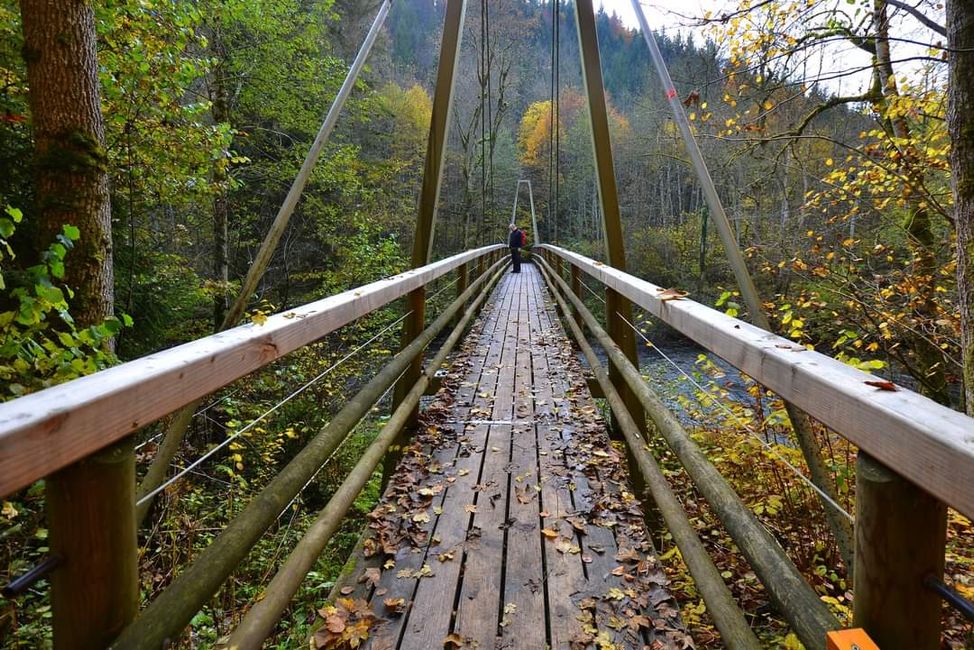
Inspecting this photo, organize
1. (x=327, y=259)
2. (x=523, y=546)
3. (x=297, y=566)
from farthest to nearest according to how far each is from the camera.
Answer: (x=327, y=259), (x=523, y=546), (x=297, y=566)

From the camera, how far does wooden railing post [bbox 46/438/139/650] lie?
71 centimetres

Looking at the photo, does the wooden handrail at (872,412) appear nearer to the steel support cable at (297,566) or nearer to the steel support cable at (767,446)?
the steel support cable at (767,446)

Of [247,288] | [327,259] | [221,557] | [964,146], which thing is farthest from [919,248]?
[327,259]

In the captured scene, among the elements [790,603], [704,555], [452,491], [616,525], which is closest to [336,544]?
[452,491]

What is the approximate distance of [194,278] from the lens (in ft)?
25.6

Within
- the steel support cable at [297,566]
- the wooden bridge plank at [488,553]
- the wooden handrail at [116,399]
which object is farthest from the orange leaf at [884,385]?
the wooden bridge plank at [488,553]

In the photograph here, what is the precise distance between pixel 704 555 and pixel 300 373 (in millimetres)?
7221

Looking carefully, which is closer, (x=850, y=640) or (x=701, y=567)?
(x=850, y=640)

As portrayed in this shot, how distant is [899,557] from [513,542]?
1.61 metres

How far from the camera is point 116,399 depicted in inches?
28.9

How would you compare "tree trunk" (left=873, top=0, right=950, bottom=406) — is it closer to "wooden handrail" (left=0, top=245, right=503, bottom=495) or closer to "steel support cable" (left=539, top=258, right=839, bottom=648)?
"steel support cable" (left=539, top=258, right=839, bottom=648)

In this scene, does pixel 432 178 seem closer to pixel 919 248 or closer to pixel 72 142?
pixel 72 142

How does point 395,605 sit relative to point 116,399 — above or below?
below

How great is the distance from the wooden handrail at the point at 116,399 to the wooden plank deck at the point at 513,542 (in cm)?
107
